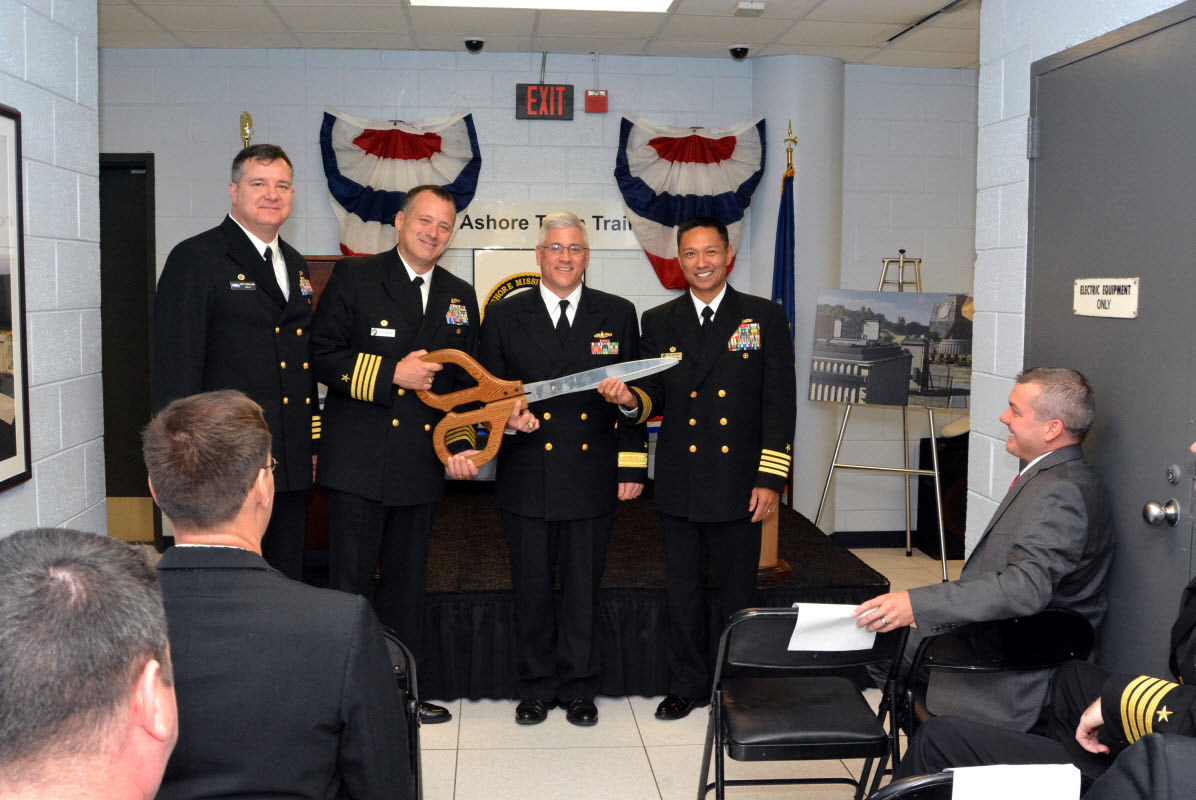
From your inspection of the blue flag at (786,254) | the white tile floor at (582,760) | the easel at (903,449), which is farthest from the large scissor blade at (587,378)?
the blue flag at (786,254)

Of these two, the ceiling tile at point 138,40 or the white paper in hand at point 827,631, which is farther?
the ceiling tile at point 138,40

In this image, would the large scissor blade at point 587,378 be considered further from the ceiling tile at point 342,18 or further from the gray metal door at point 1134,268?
the ceiling tile at point 342,18

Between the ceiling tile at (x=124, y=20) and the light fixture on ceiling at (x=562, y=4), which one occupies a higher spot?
the light fixture on ceiling at (x=562, y=4)

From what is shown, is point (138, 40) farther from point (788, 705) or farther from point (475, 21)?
point (788, 705)

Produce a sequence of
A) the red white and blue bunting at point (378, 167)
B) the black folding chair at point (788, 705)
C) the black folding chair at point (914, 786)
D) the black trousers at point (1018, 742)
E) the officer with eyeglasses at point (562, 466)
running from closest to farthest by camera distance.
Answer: the black folding chair at point (914, 786), the black trousers at point (1018, 742), the black folding chair at point (788, 705), the officer with eyeglasses at point (562, 466), the red white and blue bunting at point (378, 167)

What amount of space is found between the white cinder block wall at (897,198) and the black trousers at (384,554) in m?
3.36

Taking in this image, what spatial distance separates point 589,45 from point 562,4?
2.71 feet

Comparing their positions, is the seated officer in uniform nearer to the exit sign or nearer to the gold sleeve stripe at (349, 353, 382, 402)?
the gold sleeve stripe at (349, 353, 382, 402)

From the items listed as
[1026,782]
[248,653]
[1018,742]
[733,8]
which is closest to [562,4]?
[733,8]

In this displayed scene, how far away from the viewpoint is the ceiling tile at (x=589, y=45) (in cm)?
534

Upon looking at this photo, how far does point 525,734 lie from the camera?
3305 millimetres

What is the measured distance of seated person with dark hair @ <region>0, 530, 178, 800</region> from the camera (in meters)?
0.79

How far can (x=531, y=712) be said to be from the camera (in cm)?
337

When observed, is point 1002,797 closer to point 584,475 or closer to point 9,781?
point 9,781
